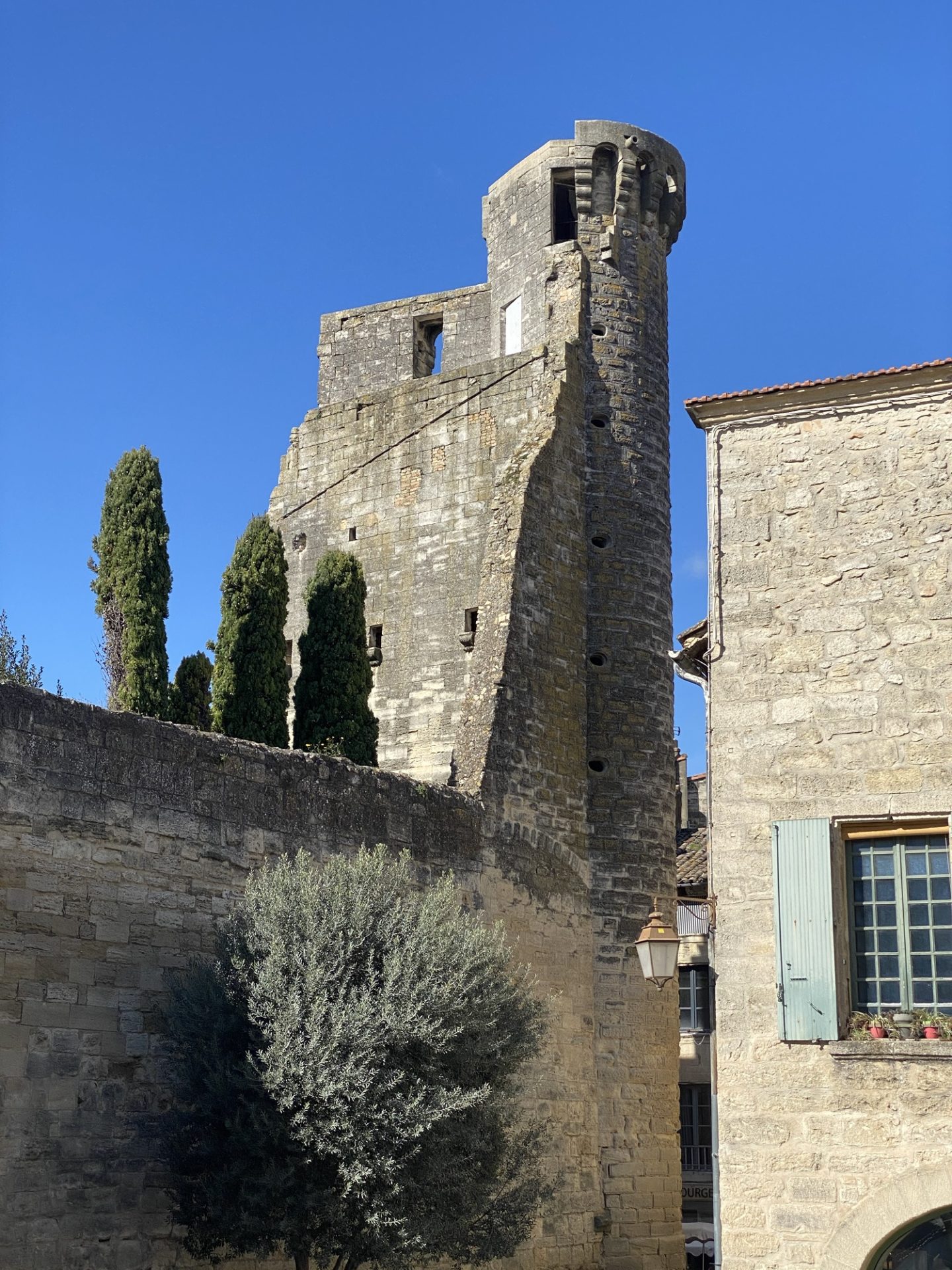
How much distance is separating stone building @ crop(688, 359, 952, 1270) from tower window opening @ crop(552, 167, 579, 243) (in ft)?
35.2

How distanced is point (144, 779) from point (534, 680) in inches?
280

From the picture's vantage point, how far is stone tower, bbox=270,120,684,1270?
19797 millimetres

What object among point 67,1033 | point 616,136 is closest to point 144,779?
point 67,1033

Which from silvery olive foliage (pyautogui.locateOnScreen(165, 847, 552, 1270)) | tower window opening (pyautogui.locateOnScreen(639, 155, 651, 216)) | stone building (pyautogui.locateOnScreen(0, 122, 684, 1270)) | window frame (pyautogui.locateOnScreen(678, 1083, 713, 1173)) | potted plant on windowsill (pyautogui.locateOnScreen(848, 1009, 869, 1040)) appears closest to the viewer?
potted plant on windowsill (pyautogui.locateOnScreen(848, 1009, 869, 1040))

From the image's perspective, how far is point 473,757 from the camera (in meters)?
18.7

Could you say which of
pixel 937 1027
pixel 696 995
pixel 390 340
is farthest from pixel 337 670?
pixel 937 1027

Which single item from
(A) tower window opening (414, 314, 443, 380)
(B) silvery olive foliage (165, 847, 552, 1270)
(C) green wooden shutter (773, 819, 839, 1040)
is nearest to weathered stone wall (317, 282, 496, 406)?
(A) tower window opening (414, 314, 443, 380)

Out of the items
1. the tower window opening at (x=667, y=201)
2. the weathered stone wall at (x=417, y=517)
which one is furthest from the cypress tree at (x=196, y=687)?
the tower window opening at (x=667, y=201)

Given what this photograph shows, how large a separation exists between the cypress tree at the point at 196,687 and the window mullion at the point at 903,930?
1042 cm

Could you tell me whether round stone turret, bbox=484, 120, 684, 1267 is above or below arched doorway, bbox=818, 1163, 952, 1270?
above

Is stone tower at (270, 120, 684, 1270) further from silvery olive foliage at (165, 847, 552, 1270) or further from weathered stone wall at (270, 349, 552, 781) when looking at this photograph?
silvery olive foliage at (165, 847, 552, 1270)

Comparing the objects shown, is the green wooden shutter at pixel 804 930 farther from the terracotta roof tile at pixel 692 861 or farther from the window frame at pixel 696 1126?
the window frame at pixel 696 1126

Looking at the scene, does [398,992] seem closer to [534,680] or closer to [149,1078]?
[149,1078]

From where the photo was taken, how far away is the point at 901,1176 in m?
11.3
